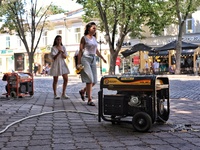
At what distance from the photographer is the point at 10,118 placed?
514 centimetres

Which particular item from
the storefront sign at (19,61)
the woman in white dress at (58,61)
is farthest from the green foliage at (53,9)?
the woman in white dress at (58,61)

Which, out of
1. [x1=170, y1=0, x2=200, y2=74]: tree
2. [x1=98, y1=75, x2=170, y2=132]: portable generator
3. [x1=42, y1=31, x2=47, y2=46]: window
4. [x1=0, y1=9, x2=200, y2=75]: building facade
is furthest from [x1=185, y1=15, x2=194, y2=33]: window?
[x1=98, y1=75, x2=170, y2=132]: portable generator

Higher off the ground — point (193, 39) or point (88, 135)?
point (193, 39)

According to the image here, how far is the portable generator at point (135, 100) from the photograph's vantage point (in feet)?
13.4

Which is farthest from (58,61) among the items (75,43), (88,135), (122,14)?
(75,43)

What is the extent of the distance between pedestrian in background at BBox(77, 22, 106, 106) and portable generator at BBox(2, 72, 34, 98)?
2671mm

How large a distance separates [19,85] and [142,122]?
542 cm

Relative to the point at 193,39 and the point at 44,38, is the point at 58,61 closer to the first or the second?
the point at 193,39

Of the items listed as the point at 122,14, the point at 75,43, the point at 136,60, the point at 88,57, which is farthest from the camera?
the point at 75,43

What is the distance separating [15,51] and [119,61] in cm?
2062

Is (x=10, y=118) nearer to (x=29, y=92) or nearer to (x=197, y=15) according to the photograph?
(x=29, y=92)

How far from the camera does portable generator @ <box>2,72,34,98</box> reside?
8789 millimetres

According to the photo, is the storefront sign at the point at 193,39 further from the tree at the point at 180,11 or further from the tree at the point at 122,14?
the tree at the point at 122,14

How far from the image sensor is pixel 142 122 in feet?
13.3
